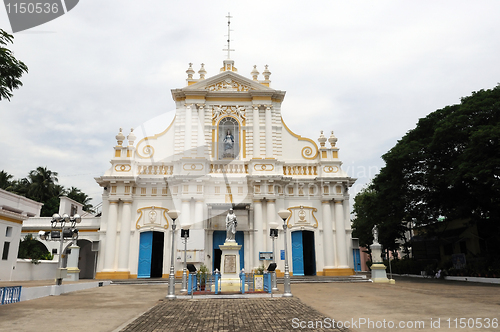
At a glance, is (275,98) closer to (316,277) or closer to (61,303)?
(316,277)

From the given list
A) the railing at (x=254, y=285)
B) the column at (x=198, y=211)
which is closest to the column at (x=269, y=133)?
the column at (x=198, y=211)

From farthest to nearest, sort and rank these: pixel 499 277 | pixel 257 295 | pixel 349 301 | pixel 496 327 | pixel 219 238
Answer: pixel 219 238, pixel 499 277, pixel 257 295, pixel 349 301, pixel 496 327

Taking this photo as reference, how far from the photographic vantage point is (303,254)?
969 inches

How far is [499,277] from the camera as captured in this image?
19266 mm

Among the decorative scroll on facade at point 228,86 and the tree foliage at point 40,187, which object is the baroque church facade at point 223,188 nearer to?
the decorative scroll on facade at point 228,86

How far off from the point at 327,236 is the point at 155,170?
12.3 meters

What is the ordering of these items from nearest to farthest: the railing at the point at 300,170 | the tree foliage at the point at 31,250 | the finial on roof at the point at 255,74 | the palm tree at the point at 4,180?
the railing at the point at 300,170
the tree foliage at the point at 31,250
the finial on roof at the point at 255,74
the palm tree at the point at 4,180

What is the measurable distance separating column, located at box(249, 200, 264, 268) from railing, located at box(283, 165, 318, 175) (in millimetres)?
3195

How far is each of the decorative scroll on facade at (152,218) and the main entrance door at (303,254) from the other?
8.59m

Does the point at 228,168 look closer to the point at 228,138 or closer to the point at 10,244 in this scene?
the point at 228,138

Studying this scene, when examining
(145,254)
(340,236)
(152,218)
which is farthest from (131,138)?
(340,236)

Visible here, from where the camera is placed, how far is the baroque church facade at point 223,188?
2334 cm

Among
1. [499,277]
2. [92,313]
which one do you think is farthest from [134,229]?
[499,277]

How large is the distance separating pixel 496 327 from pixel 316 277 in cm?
1569
